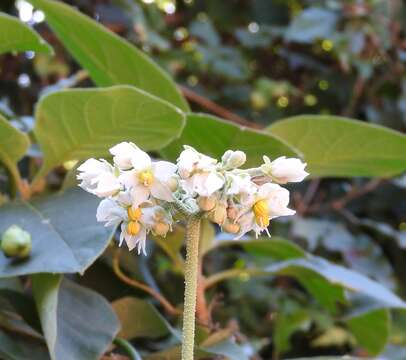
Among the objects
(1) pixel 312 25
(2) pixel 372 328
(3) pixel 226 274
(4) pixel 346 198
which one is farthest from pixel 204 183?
(1) pixel 312 25

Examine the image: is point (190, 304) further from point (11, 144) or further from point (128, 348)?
point (11, 144)

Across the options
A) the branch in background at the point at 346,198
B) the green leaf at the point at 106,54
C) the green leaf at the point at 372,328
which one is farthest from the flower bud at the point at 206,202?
the branch in background at the point at 346,198

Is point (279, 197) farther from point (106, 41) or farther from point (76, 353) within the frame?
point (106, 41)

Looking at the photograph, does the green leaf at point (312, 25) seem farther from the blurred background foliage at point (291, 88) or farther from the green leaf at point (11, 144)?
the green leaf at point (11, 144)

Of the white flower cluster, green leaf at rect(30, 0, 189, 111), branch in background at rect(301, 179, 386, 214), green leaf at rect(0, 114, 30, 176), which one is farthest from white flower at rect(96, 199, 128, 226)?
branch in background at rect(301, 179, 386, 214)

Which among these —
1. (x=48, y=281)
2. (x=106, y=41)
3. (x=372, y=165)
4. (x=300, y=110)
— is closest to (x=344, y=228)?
(x=300, y=110)

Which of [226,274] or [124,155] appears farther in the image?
[226,274]
